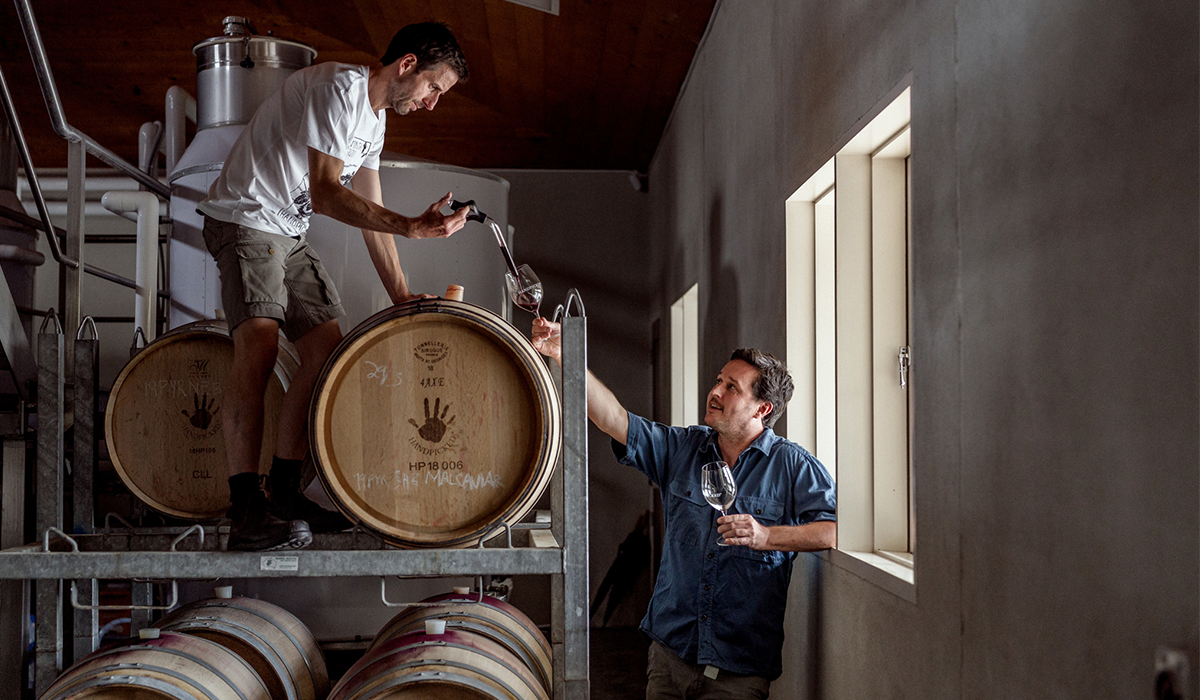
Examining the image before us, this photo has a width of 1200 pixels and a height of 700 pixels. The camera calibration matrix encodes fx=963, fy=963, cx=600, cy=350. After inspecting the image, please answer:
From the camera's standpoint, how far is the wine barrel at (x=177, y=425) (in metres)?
2.74

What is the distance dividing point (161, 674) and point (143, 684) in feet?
0.16

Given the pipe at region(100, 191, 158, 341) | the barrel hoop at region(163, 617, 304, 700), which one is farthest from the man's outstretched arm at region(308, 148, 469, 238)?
the pipe at region(100, 191, 158, 341)

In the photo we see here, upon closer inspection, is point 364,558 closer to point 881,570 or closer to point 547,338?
point 547,338

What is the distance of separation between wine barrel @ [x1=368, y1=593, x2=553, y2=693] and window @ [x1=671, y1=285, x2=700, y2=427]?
3870 millimetres

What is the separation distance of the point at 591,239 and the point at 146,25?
408 cm

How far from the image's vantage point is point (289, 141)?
2.41 metres

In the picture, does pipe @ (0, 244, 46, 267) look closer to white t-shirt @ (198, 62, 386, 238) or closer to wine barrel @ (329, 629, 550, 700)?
white t-shirt @ (198, 62, 386, 238)

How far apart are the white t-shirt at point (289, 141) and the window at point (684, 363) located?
4.38 meters

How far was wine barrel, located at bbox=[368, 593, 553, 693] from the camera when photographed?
2691 mm

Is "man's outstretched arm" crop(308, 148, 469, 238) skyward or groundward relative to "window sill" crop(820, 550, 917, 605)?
skyward

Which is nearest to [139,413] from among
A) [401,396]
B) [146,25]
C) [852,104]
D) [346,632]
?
[401,396]

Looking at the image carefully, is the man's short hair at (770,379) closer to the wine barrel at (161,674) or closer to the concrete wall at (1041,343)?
the concrete wall at (1041,343)

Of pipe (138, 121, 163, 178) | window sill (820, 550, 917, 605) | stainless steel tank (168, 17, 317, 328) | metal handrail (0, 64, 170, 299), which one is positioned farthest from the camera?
pipe (138, 121, 163, 178)

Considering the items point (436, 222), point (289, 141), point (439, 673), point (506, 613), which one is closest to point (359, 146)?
point (289, 141)
